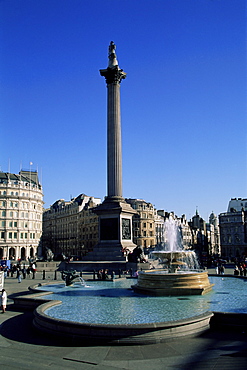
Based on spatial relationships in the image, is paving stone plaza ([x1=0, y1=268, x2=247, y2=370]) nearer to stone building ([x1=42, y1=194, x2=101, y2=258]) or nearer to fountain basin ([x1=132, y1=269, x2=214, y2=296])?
fountain basin ([x1=132, y1=269, x2=214, y2=296])

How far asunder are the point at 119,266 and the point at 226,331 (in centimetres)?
2482

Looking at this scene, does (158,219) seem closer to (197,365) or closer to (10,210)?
(10,210)

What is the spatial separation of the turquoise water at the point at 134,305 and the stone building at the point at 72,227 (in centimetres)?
7279

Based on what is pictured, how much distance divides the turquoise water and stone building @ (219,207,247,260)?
89.8 m

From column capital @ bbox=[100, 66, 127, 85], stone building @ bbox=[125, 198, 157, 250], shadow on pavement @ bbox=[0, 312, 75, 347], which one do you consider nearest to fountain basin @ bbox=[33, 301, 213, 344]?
shadow on pavement @ bbox=[0, 312, 75, 347]

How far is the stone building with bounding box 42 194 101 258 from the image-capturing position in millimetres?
99062

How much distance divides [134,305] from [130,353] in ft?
19.3

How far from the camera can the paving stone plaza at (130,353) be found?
867 centimetres

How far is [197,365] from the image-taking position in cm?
853

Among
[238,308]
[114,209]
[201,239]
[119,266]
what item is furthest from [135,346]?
[201,239]

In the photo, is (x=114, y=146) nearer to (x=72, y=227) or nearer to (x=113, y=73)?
(x=113, y=73)

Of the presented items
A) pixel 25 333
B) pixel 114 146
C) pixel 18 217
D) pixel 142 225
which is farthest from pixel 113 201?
pixel 142 225

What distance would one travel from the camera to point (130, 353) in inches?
380

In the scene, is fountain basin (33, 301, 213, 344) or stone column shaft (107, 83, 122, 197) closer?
fountain basin (33, 301, 213, 344)
